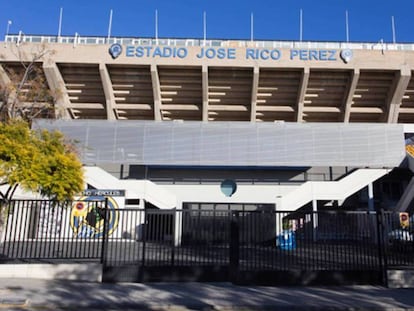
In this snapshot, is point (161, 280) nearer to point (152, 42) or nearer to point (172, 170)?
point (172, 170)

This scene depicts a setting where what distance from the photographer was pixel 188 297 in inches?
340

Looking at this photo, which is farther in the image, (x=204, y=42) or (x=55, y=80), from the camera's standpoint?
(x=204, y=42)

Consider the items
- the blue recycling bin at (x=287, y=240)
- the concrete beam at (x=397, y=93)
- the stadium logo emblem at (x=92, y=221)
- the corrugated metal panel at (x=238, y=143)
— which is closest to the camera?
the blue recycling bin at (x=287, y=240)

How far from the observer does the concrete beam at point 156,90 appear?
3017 cm

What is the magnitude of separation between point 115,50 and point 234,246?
79.2ft

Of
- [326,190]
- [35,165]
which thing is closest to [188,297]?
[35,165]

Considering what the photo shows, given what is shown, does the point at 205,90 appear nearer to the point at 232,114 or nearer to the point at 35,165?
the point at 232,114

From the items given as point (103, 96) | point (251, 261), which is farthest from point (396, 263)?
point (103, 96)

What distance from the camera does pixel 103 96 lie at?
33.6 m

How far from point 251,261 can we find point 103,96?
26538mm

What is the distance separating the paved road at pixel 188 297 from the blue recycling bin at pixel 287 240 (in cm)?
171

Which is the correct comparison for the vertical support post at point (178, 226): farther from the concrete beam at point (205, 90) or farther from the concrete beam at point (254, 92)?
the concrete beam at point (254, 92)

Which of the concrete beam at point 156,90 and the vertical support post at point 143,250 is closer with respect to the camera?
the vertical support post at point 143,250

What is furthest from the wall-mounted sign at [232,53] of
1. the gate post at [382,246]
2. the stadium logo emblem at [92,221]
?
the gate post at [382,246]
